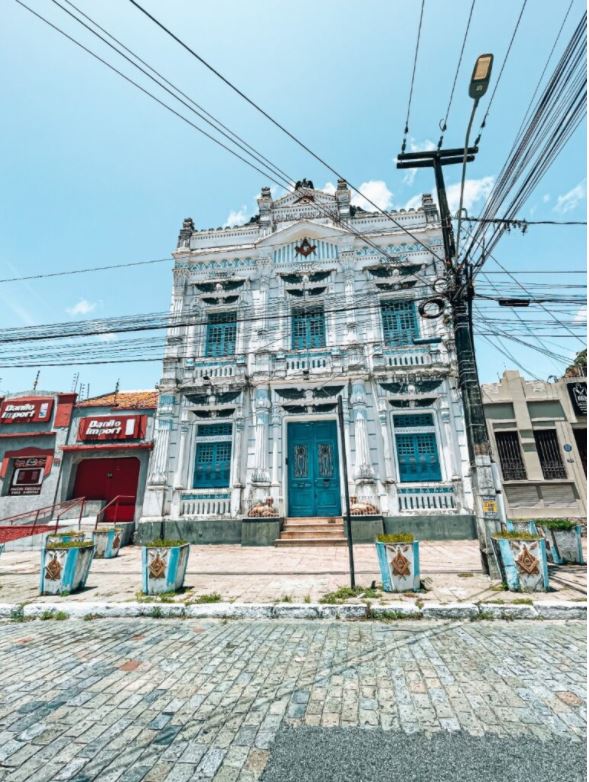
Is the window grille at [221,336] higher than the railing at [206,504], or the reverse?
the window grille at [221,336]

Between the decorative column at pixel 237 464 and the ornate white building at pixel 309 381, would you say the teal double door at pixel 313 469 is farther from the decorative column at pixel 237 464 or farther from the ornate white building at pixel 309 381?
the decorative column at pixel 237 464

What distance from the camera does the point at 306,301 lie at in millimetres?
13953

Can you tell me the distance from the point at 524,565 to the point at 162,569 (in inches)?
222

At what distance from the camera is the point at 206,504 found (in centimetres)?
1186

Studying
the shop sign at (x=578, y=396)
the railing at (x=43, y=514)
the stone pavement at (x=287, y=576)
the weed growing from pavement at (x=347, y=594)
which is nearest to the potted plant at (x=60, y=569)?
the stone pavement at (x=287, y=576)

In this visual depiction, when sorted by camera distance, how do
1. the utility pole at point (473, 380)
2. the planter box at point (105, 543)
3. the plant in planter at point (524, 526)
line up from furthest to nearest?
the planter box at point (105, 543)
the plant in planter at point (524, 526)
the utility pole at point (473, 380)

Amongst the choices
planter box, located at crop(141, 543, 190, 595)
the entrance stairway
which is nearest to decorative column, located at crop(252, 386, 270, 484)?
the entrance stairway

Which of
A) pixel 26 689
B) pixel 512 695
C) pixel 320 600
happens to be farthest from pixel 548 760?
pixel 26 689

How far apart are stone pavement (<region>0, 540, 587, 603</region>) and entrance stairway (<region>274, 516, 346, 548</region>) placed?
0.47 meters

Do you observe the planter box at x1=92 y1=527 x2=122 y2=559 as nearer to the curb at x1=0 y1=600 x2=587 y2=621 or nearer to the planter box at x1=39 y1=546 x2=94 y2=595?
the planter box at x1=39 y1=546 x2=94 y2=595

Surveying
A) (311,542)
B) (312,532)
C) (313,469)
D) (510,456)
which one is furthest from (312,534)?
(510,456)

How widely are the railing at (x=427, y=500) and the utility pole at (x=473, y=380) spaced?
4.56 m

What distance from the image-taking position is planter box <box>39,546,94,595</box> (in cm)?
580

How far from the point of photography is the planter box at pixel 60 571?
5797mm
